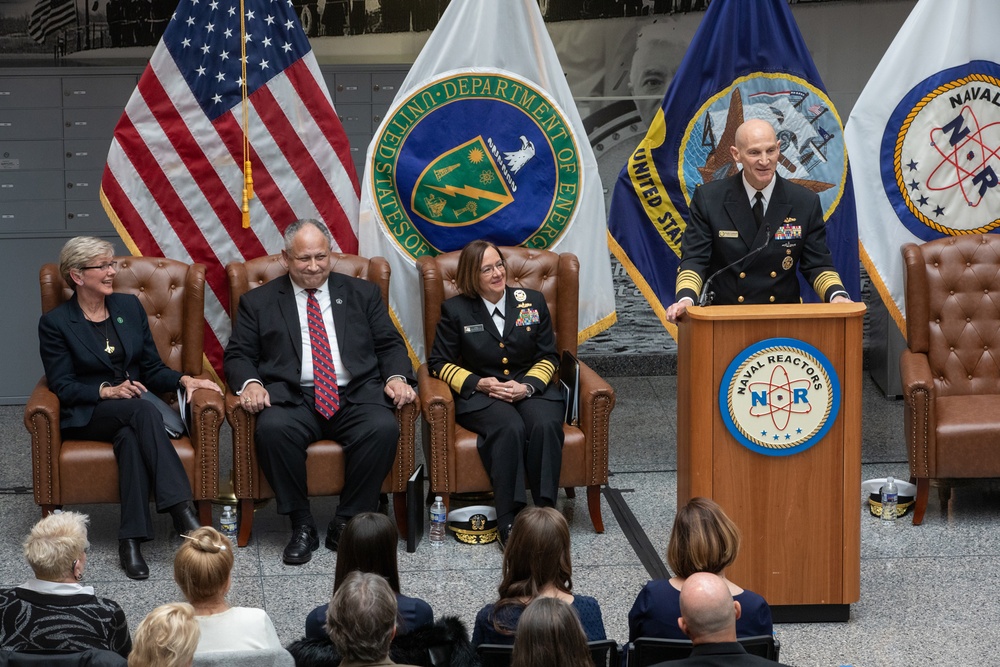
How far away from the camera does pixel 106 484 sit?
5453mm

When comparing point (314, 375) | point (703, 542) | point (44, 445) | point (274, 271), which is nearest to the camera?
point (703, 542)

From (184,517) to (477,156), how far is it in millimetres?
2138

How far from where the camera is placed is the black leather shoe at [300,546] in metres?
5.43

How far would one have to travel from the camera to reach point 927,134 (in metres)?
6.50

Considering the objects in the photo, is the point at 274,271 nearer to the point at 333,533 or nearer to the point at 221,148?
the point at 221,148

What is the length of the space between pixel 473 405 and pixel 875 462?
7.05 feet

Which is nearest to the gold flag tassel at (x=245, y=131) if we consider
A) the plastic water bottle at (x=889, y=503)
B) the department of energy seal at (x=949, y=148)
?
the department of energy seal at (x=949, y=148)

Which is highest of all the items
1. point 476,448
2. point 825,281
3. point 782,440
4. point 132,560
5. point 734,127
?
point 734,127

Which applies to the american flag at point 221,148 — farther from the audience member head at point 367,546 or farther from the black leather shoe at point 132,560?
the audience member head at point 367,546

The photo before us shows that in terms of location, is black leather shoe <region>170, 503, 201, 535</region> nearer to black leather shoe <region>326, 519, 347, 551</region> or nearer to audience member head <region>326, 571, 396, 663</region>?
black leather shoe <region>326, 519, 347, 551</region>

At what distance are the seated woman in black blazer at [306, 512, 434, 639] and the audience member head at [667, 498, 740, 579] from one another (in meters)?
0.68

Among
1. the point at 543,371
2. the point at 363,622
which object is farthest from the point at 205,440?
the point at 363,622

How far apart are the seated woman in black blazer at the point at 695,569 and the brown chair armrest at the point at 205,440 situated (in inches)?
90.5

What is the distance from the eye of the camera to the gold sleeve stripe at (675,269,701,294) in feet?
16.5
